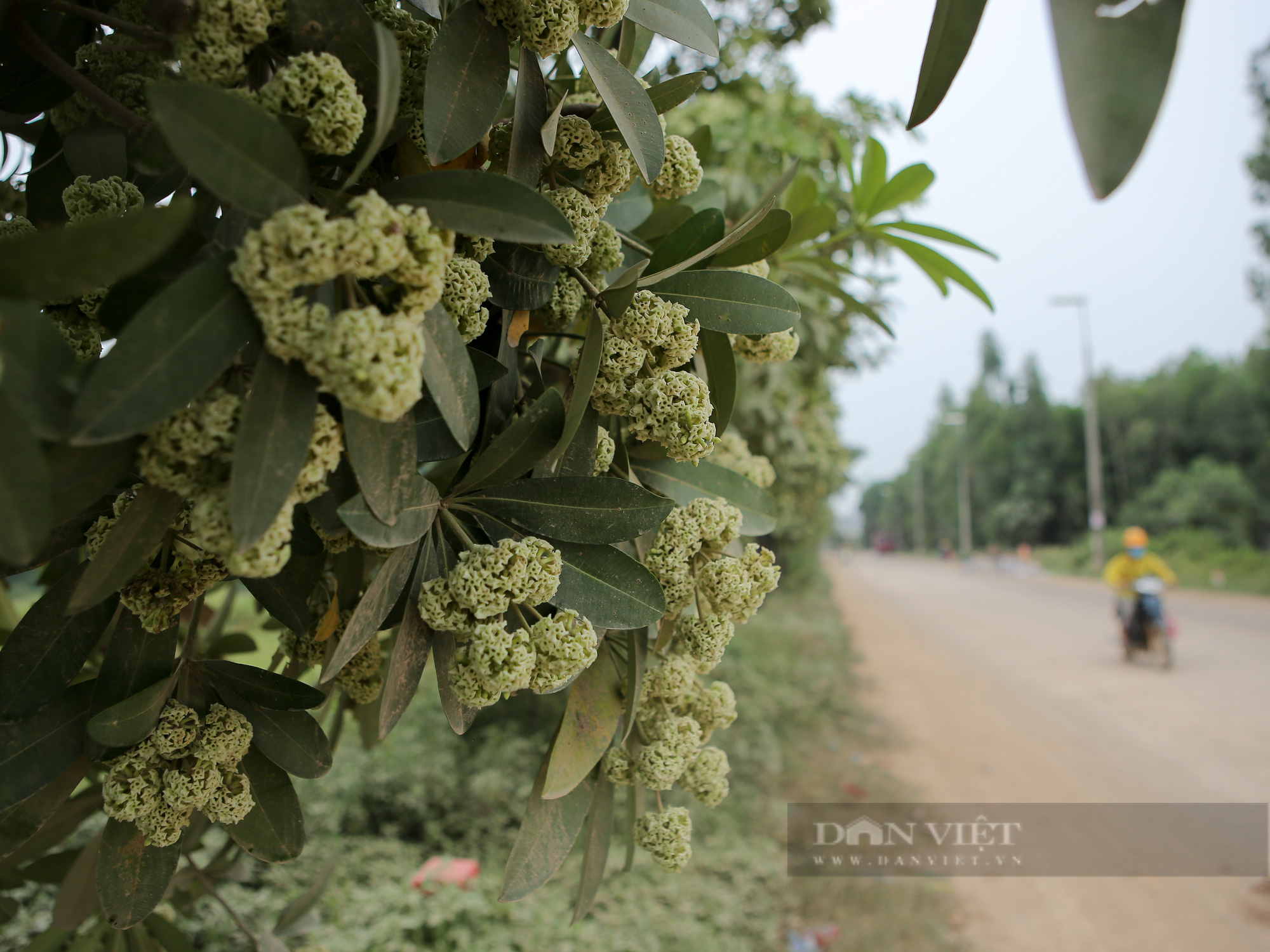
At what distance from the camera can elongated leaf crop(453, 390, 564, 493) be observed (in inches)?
30.5

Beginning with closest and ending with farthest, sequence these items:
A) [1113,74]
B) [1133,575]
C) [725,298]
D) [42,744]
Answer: [1113,74], [42,744], [725,298], [1133,575]

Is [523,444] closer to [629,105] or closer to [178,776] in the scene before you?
[629,105]

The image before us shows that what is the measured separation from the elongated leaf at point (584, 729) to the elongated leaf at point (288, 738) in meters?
0.25

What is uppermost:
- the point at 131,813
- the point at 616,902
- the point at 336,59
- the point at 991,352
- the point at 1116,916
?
the point at 991,352

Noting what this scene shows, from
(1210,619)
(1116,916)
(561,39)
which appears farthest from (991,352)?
(561,39)

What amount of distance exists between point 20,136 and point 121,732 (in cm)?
87

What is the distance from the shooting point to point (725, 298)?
0.87 metres

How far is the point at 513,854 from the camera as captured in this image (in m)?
0.91

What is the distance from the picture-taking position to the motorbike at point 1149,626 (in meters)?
8.27

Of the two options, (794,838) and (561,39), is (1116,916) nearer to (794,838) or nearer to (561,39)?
(794,838)

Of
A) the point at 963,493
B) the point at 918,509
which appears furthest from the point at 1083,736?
the point at 918,509

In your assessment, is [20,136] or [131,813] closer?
[131,813]

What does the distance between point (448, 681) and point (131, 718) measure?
299 mm

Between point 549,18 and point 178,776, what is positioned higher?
point 549,18
